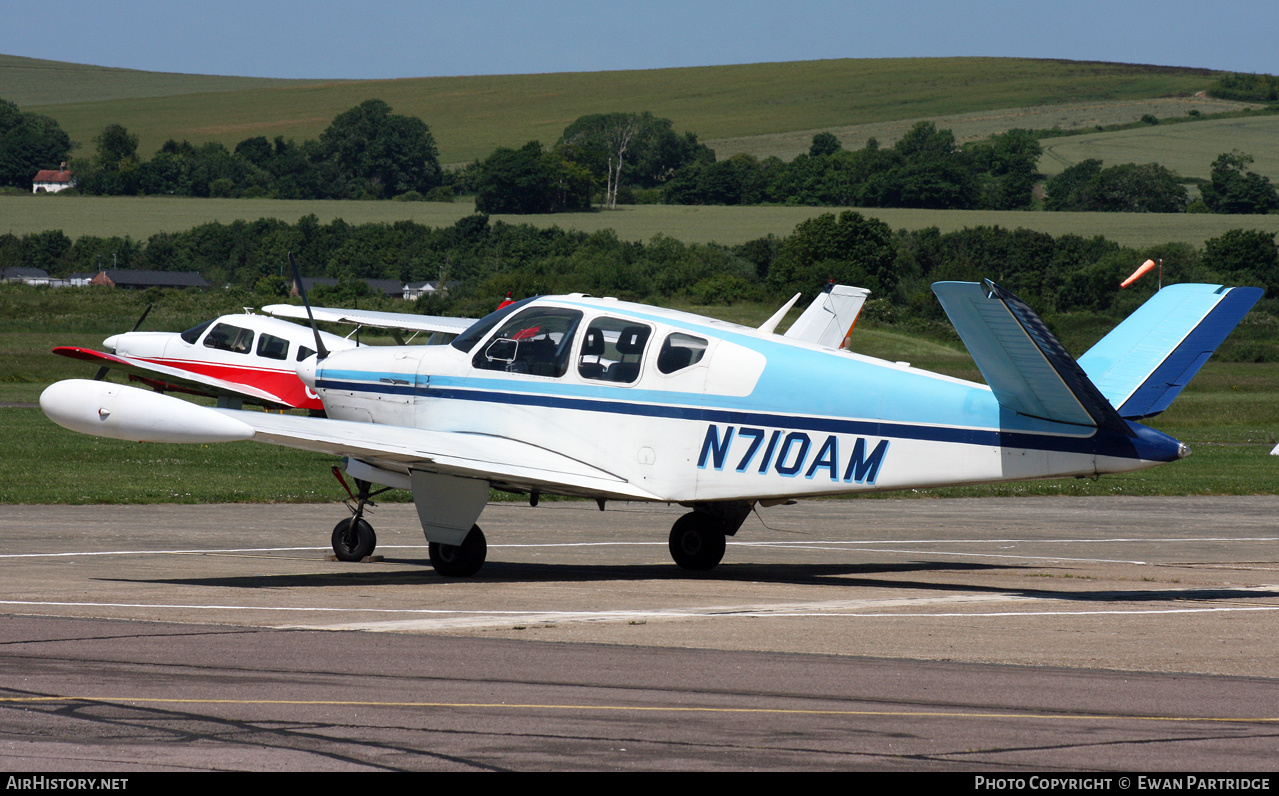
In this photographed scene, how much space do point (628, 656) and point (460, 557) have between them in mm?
4890

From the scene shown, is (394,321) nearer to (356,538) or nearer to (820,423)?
(356,538)

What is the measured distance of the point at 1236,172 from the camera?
114438 mm

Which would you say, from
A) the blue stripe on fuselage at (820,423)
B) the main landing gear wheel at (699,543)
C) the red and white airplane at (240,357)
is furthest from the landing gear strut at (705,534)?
the red and white airplane at (240,357)

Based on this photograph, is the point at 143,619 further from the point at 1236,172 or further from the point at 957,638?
the point at 1236,172

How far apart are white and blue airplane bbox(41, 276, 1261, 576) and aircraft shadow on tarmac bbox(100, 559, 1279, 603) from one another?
1.53ft

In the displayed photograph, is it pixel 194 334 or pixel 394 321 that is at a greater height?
pixel 394 321

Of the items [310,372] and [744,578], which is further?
[310,372]

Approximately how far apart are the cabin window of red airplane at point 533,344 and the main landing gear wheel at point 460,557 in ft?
5.46

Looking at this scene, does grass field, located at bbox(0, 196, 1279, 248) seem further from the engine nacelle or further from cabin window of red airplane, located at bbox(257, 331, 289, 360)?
the engine nacelle

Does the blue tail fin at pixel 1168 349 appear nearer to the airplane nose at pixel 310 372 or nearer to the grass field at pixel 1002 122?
the airplane nose at pixel 310 372

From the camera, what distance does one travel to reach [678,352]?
44.9ft

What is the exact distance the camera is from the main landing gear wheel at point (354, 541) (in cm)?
1529

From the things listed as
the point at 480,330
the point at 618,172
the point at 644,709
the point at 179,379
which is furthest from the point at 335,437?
the point at 618,172

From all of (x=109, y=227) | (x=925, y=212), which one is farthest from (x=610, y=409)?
(x=109, y=227)
